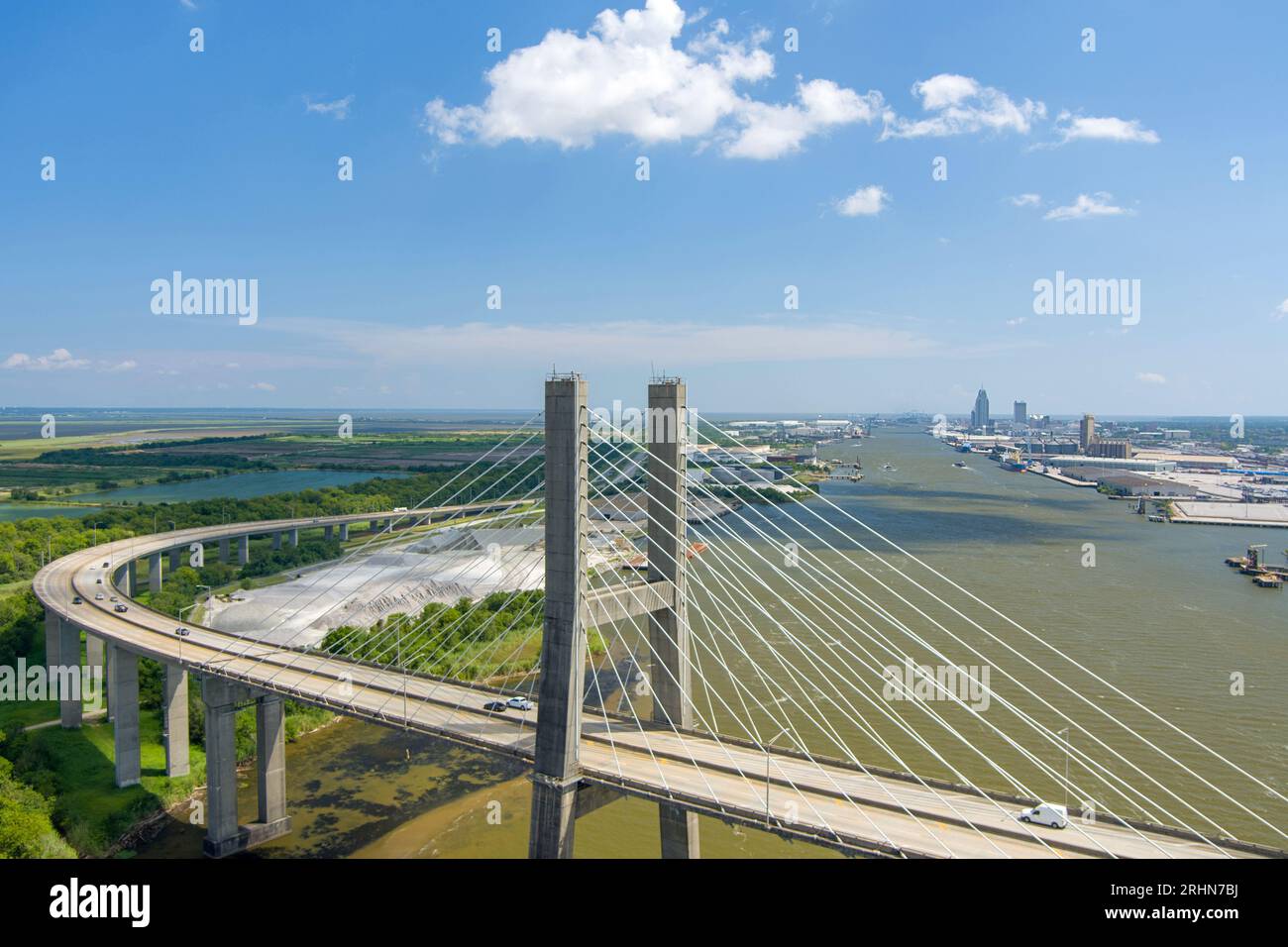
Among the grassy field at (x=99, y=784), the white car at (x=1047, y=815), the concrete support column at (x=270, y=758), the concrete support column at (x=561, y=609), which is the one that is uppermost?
the concrete support column at (x=561, y=609)

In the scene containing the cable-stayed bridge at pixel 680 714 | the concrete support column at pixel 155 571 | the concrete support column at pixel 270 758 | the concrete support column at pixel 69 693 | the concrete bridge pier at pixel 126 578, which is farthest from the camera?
the concrete support column at pixel 155 571

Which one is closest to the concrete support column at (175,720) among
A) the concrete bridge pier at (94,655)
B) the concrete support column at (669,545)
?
the concrete bridge pier at (94,655)

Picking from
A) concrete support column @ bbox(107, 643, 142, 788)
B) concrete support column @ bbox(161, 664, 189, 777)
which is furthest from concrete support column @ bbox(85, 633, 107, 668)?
concrete support column @ bbox(161, 664, 189, 777)

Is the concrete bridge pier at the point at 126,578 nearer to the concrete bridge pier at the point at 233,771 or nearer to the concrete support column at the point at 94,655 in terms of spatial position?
the concrete support column at the point at 94,655

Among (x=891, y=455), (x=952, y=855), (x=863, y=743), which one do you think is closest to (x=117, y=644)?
(x=863, y=743)

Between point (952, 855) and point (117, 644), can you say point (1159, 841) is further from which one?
point (117, 644)

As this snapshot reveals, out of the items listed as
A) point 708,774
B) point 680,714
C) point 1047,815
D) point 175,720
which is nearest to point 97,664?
point 175,720

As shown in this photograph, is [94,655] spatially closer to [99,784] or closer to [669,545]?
[99,784]

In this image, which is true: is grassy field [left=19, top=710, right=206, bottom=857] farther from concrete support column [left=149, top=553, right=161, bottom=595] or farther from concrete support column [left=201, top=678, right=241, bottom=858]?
concrete support column [left=149, top=553, right=161, bottom=595]
